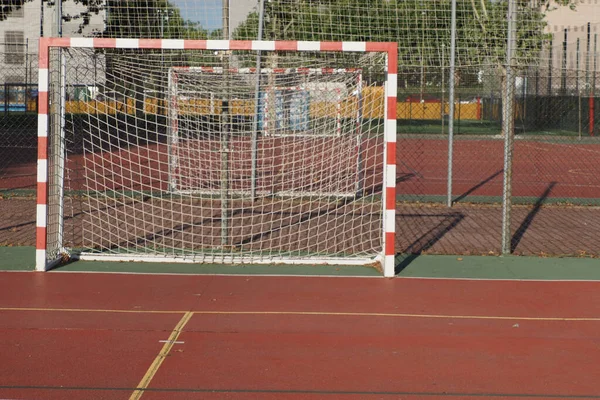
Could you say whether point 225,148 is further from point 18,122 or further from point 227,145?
point 18,122

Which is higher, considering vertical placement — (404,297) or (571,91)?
(571,91)

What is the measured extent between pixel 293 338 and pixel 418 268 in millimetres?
3075

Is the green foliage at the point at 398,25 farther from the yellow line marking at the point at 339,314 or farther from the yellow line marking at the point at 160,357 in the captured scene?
the yellow line marking at the point at 160,357

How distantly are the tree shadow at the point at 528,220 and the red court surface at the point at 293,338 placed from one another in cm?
229

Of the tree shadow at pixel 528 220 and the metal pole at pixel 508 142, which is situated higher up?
the metal pole at pixel 508 142

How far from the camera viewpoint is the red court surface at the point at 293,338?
5594 millimetres

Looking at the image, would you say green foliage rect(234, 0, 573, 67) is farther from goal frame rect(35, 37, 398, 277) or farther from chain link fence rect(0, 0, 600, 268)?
goal frame rect(35, 37, 398, 277)

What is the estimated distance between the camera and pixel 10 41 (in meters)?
26.1

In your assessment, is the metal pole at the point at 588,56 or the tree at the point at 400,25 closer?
the tree at the point at 400,25

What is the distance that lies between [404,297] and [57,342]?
10.6 ft

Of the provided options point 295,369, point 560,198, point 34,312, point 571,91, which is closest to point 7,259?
point 34,312

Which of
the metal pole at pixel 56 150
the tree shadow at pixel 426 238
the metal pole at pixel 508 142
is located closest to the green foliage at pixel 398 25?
the tree shadow at pixel 426 238

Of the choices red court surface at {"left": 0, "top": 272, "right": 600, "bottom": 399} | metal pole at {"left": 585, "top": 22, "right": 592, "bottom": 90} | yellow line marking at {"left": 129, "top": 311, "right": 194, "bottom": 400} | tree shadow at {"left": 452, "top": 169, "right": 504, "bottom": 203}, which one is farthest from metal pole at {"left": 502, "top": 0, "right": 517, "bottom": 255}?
metal pole at {"left": 585, "top": 22, "right": 592, "bottom": 90}

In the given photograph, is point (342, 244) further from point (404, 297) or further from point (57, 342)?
point (57, 342)
